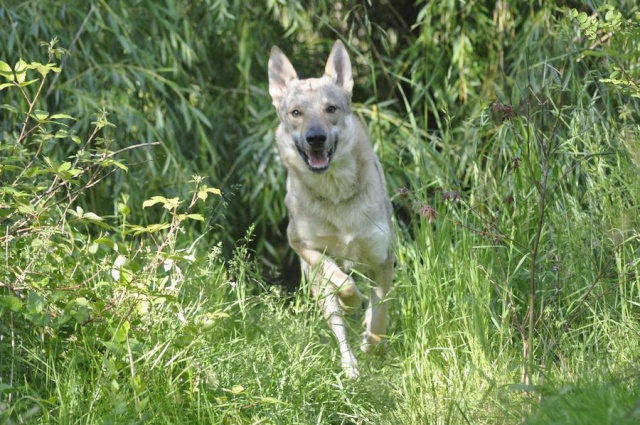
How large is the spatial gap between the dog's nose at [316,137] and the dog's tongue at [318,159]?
0.04 meters

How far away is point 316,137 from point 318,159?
126 mm

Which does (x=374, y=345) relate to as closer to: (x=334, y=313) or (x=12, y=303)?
(x=334, y=313)

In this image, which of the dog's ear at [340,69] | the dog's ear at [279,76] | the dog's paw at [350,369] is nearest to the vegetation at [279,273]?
the dog's paw at [350,369]

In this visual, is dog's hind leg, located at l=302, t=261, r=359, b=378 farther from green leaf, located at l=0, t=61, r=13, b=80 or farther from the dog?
green leaf, located at l=0, t=61, r=13, b=80

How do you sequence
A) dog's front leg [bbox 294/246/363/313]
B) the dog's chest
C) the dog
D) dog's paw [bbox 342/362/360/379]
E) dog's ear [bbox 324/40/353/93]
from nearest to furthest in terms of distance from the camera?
1. dog's paw [bbox 342/362/360/379]
2. dog's front leg [bbox 294/246/363/313]
3. the dog
4. the dog's chest
5. dog's ear [bbox 324/40/353/93]

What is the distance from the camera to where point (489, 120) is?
505cm

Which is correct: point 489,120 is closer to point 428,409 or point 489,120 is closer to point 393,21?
point 428,409

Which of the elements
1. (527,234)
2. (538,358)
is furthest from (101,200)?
(538,358)

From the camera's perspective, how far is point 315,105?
6062 mm

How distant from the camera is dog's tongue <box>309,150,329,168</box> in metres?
5.84

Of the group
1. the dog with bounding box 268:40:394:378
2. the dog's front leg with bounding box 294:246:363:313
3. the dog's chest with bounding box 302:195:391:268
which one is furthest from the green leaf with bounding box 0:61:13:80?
the dog's chest with bounding box 302:195:391:268

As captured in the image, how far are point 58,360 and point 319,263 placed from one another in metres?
1.63

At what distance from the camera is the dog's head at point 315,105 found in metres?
5.89

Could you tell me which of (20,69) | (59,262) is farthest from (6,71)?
(59,262)
